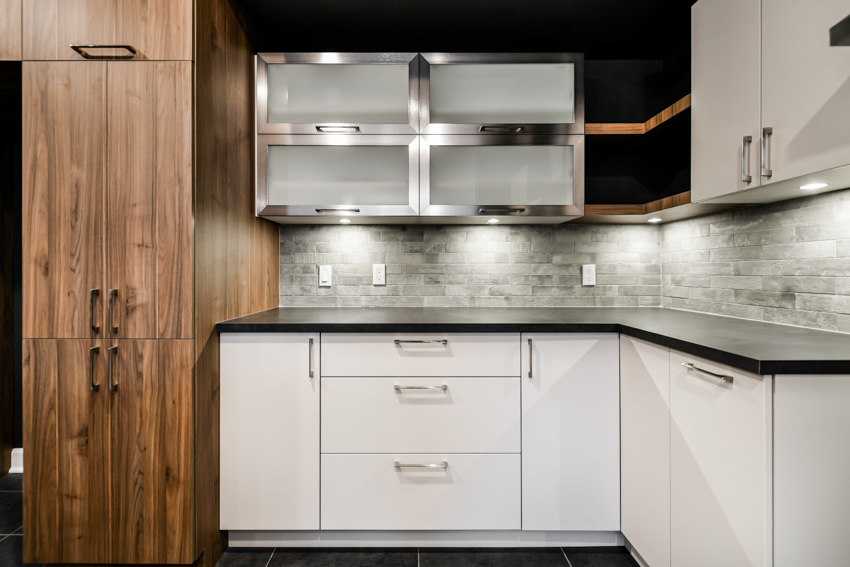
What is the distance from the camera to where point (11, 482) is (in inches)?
90.6

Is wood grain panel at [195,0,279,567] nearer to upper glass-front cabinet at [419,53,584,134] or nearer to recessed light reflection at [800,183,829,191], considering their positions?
upper glass-front cabinet at [419,53,584,134]

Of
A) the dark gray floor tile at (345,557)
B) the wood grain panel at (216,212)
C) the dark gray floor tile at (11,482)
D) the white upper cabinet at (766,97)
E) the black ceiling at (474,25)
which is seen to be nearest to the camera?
the white upper cabinet at (766,97)

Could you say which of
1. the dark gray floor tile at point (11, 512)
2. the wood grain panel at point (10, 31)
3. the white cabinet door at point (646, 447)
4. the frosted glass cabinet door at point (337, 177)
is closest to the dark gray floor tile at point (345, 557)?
the white cabinet door at point (646, 447)

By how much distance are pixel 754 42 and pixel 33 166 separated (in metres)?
2.40

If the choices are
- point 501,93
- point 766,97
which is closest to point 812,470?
point 766,97

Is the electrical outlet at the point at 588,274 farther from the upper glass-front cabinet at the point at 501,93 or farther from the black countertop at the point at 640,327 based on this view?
the upper glass-front cabinet at the point at 501,93

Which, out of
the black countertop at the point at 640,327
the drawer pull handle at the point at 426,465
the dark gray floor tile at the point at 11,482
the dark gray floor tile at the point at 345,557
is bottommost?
the dark gray floor tile at the point at 345,557

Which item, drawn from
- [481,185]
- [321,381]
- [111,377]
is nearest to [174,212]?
[111,377]

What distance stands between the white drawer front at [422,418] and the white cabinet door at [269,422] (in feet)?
0.31

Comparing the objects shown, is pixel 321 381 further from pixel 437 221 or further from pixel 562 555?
pixel 562 555

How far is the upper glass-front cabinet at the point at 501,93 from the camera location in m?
1.93

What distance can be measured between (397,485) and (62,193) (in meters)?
1.62

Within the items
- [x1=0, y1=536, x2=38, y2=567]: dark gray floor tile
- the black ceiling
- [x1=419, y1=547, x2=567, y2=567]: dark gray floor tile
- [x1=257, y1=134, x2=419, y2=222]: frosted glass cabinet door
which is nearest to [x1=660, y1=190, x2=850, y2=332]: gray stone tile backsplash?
the black ceiling

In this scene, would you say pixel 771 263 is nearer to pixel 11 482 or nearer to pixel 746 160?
pixel 746 160
